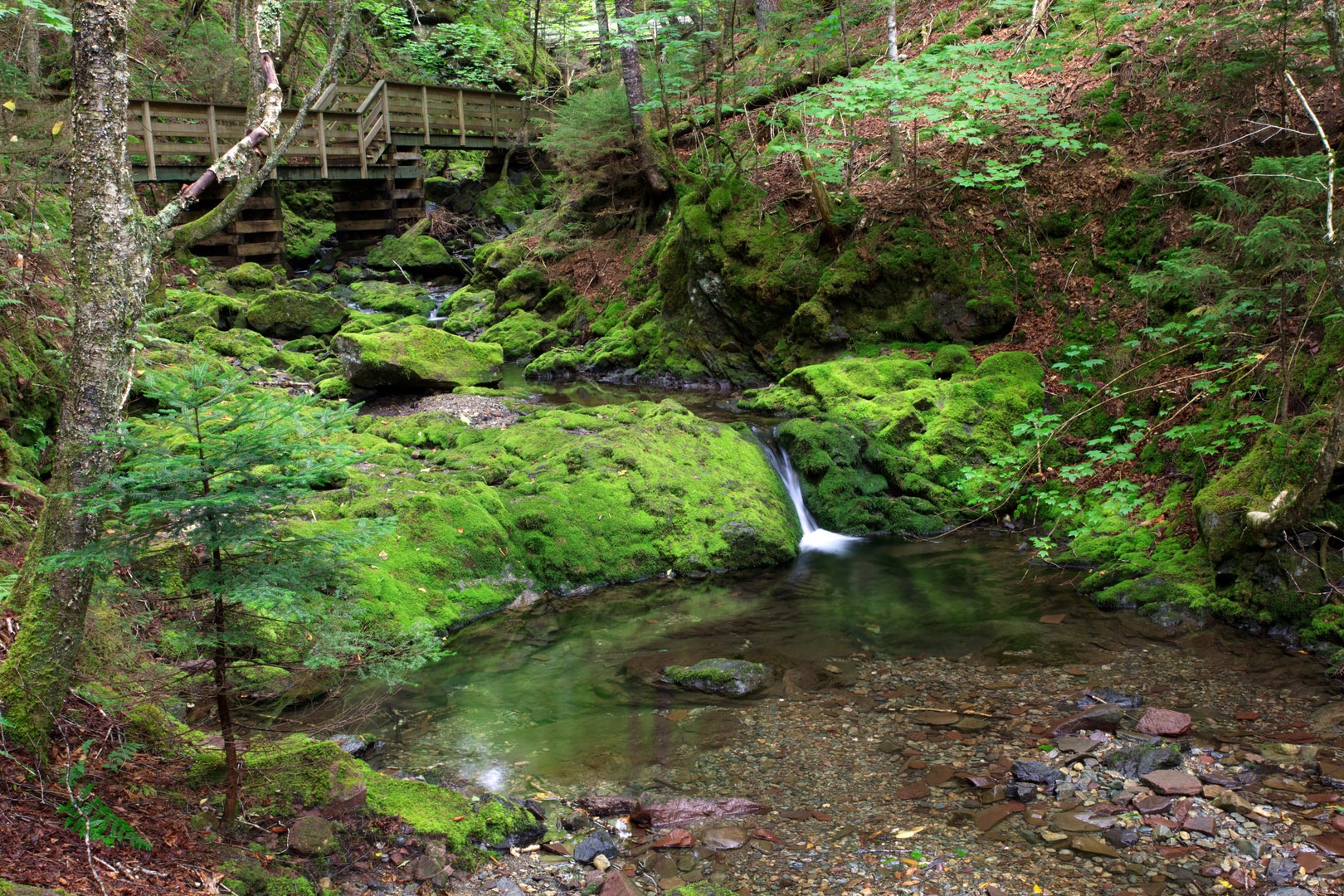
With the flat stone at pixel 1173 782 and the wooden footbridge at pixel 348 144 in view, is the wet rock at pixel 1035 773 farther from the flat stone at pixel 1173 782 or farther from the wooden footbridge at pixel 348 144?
the wooden footbridge at pixel 348 144

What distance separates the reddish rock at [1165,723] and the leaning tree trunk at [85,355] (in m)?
5.73

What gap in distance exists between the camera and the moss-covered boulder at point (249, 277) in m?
17.8

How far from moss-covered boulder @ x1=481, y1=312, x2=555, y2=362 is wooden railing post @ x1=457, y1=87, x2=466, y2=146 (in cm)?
765

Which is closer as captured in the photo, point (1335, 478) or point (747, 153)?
point (1335, 478)

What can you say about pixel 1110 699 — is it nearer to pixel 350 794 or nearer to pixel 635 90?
pixel 350 794

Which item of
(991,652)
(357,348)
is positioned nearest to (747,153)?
(357,348)

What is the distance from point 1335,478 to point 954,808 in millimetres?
4255

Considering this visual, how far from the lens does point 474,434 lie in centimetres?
1090

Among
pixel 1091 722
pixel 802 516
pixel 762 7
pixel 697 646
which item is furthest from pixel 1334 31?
pixel 762 7

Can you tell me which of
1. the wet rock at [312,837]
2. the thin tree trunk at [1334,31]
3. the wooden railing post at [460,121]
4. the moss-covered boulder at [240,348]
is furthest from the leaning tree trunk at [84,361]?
the wooden railing post at [460,121]

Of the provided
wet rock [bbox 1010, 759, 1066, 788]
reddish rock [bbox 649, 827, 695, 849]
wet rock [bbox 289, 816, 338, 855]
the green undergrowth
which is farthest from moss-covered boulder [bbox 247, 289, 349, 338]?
wet rock [bbox 1010, 759, 1066, 788]

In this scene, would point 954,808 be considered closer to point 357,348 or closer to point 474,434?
point 474,434

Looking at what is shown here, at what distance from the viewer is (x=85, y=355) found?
11.9ft

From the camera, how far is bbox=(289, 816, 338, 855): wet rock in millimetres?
3908
